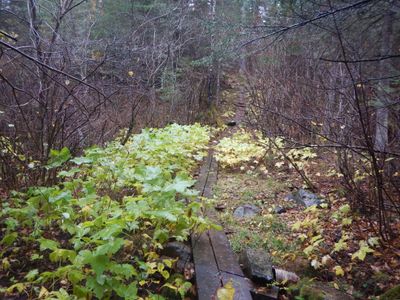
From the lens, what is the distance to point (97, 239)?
275cm

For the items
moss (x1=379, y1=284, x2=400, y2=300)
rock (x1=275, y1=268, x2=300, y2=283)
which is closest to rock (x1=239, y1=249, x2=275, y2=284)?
rock (x1=275, y1=268, x2=300, y2=283)

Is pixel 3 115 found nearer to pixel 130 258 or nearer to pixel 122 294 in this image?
pixel 130 258

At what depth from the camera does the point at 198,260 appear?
3.39m

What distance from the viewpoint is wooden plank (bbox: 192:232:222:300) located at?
289 centimetres

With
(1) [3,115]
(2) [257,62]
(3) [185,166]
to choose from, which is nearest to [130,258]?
(3) [185,166]

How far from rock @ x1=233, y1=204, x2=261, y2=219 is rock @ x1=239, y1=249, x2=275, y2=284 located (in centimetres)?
162

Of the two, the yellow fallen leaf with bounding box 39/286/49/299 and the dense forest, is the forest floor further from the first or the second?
the yellow fallen leaf with bounding box 39/286/49/299

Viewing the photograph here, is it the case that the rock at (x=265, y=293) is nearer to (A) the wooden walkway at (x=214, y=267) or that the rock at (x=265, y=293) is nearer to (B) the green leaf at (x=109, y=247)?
(A) the wooden walkway at (x=214, y=267)

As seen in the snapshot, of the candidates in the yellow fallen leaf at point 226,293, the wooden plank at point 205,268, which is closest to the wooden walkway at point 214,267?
the wooden plank at point 205,268

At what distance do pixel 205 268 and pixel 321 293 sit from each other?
106cm

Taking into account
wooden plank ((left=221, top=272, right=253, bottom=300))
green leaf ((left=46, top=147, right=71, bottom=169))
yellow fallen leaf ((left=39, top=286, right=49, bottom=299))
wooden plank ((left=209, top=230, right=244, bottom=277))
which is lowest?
wooden plank ((left=221, top=272, right=253, bottom=300))

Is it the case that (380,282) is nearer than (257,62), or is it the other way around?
(380,282)

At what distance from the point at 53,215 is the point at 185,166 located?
3489mm

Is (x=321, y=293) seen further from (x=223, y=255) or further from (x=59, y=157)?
(x=59, y=157)
